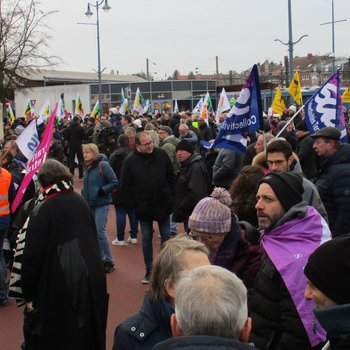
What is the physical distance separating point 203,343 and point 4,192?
4750 mm

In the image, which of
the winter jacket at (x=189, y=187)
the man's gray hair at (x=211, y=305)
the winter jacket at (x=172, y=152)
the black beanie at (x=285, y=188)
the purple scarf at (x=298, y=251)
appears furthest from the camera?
the winter jacket at (x=172, y=152)

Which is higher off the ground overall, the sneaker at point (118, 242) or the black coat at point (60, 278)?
the black coat at point (60, 278)

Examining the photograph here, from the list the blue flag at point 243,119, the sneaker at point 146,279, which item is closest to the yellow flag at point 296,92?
the blue flag at point 243,119

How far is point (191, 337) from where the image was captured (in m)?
1.76

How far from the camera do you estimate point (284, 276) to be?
285 centimetres

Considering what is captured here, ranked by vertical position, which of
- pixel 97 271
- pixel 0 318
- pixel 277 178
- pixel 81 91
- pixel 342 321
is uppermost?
pixel 81 91

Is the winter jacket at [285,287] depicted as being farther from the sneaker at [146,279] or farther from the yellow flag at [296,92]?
the yellow flag at [296,92]

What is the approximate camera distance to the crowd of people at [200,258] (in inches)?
79.4

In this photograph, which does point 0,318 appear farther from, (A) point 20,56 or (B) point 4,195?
(A) point 20,56

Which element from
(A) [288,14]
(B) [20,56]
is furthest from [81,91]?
(A) [288,14]

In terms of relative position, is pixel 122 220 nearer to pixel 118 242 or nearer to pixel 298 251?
pixel 118 242

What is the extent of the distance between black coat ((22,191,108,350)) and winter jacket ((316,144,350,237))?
2431mm

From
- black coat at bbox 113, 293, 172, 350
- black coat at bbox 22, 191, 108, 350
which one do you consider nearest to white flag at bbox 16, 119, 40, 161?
black coat at bbox 22, 191, 108, 350

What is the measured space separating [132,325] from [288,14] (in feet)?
70.9
